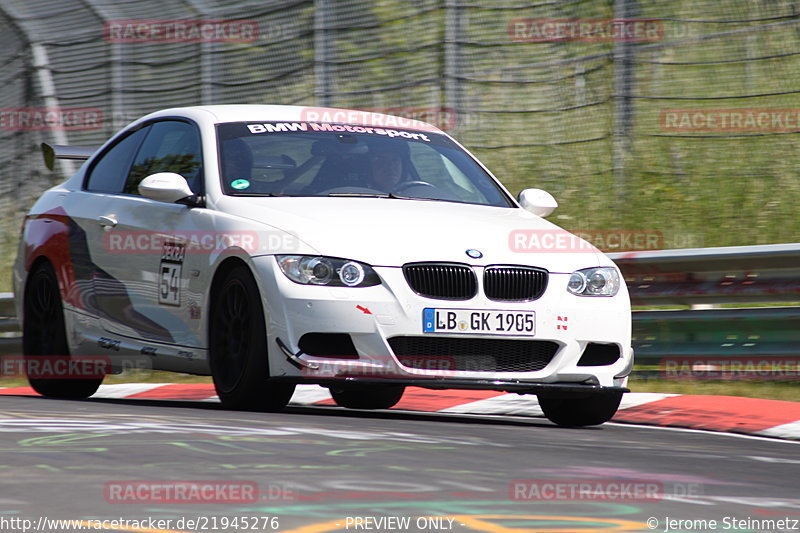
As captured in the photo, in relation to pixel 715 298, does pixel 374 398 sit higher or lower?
lower

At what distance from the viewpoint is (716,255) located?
30.2 ft

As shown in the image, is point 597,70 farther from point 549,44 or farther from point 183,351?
point 183,351

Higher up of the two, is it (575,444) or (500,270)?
(500,270)

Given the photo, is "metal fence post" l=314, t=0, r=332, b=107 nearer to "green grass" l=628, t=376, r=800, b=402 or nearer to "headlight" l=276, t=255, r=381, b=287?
"green grass" l=628, t=376, r=800, b=402

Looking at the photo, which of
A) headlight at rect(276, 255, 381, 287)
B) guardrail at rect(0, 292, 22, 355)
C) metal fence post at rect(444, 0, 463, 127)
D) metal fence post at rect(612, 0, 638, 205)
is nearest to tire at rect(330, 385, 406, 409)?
headlight at rect(276, 255, 381, 287)

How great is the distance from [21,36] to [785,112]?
28.4ft

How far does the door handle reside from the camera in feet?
27.4

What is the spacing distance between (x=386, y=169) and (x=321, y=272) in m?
1.41

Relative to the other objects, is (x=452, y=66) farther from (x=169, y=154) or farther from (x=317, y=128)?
(x=169, y=154)

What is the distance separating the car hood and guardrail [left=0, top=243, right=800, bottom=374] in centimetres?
171

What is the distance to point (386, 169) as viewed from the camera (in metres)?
8.17

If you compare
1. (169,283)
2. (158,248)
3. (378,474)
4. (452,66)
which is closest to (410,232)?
(169,283)

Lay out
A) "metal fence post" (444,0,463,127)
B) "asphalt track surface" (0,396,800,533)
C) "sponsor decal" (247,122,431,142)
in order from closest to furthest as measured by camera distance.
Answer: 1. "asphalt track surface" (0,396,800,533)
2. "sponsor decal" (247,122,431,142)
3. "metal fence post" (444,0,463,127)

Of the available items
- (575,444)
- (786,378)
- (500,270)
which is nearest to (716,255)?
(786,378)
